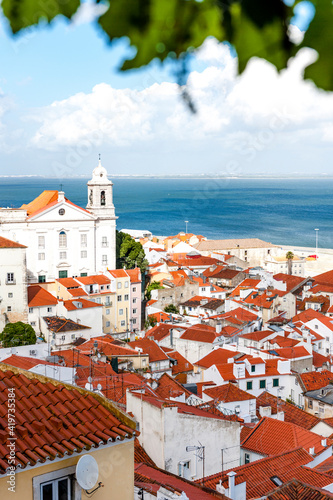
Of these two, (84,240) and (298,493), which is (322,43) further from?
(84,240)

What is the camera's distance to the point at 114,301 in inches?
1049

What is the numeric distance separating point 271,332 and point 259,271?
16163 mm

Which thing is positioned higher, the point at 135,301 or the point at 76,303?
the point at 76,303

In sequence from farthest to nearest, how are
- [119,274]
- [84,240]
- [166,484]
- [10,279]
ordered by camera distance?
[84,240] < [119,274] < [10,279] < [166,484]

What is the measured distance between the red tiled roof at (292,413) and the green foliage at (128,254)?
19096mm

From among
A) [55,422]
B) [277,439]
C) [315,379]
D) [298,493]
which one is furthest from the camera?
[315,379]

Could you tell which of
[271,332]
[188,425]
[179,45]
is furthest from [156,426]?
[271,332]

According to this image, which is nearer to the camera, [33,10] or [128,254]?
[33,10]

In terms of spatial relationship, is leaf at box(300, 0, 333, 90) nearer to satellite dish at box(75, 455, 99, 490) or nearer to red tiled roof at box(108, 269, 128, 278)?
satellite dish at box(75, 455, 99, 490)

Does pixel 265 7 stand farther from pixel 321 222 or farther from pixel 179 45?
pixel 321 222

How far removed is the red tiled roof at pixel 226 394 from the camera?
13547mm

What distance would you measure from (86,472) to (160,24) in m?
2.57

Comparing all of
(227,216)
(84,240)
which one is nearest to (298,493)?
(84,240)

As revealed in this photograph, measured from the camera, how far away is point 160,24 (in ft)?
3.49
